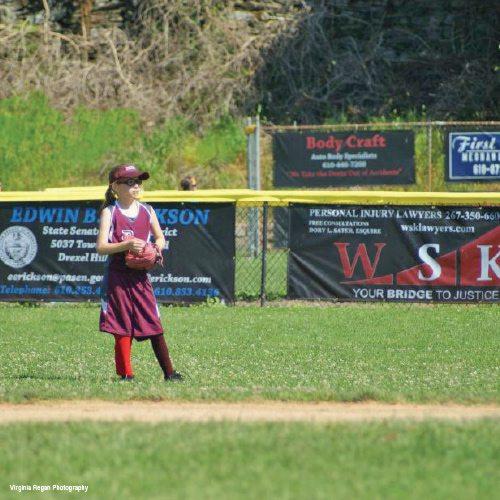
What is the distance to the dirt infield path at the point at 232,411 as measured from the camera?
7.09 metres

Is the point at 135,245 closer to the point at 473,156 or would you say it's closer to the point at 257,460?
the point at 257,460

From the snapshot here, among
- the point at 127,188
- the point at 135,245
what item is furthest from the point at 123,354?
the point at 127,188

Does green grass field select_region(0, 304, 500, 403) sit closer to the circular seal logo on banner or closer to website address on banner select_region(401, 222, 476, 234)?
the circular seal logo on banner

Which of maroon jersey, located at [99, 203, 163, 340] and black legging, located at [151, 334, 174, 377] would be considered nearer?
maroon jersey, located at [99, 203, 163, 340]

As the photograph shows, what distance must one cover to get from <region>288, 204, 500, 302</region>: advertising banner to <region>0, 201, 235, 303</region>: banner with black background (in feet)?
3.22

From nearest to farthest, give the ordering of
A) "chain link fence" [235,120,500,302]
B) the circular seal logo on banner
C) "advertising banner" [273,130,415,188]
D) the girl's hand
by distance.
Result: 1. the girl's hand
2. the circular seal logo on banner
3. "chain link fence" [235,120,500,302]
4. "advertising banner" [273,130,415,188]

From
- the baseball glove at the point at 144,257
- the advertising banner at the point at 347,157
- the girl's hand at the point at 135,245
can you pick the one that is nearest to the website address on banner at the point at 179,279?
the baseball glove at the point at 144,257

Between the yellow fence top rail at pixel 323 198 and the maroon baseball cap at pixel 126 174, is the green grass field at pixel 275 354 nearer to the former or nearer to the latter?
the yellow fence top rail at pixel 323 198

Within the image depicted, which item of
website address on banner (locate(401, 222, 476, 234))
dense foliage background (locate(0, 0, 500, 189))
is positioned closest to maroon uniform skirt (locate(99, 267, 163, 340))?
website address on banner (locate(401, 222, 476, 234))

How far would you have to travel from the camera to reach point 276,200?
15156 mm

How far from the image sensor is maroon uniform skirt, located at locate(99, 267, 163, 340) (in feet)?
28.7

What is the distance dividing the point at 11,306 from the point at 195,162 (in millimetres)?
10663

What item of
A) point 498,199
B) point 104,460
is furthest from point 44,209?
point 104,460

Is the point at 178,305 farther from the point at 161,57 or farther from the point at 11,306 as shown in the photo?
the point at 161,57
